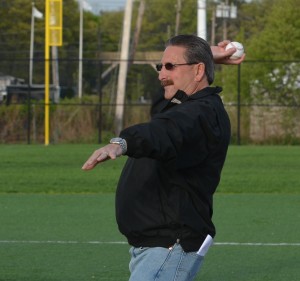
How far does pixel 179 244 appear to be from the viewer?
187 inches

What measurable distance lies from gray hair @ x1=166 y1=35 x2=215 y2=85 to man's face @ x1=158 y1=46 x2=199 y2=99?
0.03 meters

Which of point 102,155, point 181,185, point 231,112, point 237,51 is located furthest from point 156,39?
point 102,155

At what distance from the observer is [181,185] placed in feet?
15.4

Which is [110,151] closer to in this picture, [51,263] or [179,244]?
[179,244]

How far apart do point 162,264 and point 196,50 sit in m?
1.01

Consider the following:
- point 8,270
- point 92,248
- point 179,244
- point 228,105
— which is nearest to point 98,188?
point 92,248

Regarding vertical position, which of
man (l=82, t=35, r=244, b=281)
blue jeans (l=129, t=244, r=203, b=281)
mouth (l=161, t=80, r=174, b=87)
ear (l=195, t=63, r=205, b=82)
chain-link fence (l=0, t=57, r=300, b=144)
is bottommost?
chain-link fence (l=0, t=57, r=300, b=144)

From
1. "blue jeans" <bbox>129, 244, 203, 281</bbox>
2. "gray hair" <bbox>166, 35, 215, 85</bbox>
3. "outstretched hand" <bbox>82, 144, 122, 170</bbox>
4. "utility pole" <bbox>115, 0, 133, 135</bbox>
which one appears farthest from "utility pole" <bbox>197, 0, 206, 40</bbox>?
"outstretched hand" <bbox>82, 144, 122, 170</bbox>

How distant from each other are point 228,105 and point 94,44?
4149 centimetres

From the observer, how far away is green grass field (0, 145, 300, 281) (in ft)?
30.9

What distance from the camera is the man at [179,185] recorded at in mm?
4668

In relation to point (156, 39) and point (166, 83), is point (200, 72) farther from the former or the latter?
point (156, 39)

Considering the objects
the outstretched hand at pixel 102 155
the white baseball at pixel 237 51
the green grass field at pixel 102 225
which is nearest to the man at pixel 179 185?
the outstretched hand at pixel 102 155

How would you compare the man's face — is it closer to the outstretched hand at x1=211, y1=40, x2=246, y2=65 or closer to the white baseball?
the outstretched hand at x1=211, y1=40, x2=246, y2=65
